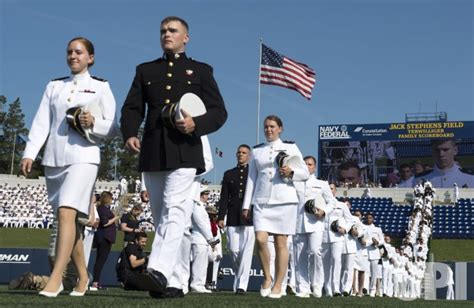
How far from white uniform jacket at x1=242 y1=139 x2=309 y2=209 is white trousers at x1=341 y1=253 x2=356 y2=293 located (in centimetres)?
683

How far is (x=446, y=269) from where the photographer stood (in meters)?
27.2

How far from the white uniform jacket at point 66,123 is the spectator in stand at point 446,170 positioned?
5633 centimetres

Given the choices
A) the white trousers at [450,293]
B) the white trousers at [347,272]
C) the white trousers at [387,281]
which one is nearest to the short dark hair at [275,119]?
the white trousers at [347,272]

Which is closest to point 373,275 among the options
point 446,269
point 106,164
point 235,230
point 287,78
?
point 446,269

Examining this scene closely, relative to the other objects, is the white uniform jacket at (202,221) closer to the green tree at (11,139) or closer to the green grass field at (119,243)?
the green grass field at (119,243)

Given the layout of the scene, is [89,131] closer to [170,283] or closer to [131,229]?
[170,283]

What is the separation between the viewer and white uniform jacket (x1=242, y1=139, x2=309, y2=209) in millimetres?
10070

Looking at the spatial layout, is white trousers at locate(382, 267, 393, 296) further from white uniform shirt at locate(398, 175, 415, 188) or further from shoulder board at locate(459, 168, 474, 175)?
shoulder board at locate(459, 168, 474, 175)

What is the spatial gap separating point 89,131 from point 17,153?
341 ft

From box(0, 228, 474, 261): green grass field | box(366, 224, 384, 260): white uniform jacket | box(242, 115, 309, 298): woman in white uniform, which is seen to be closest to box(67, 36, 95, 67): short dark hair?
box(242, 115, 309, 298): woman in white uniform

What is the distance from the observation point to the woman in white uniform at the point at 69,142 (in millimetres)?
6781

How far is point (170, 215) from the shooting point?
6.71m

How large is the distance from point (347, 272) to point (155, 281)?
1075cm

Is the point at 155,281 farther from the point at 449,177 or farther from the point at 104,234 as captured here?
the point at 449,177
